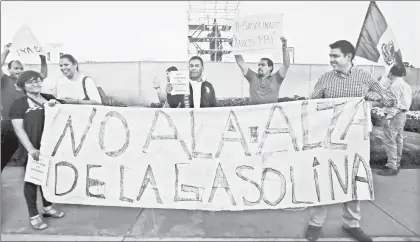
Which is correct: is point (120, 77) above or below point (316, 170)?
above

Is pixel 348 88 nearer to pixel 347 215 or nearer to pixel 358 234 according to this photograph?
pixel 347 215

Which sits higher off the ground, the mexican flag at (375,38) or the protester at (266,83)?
the mexican flag at (375,38)

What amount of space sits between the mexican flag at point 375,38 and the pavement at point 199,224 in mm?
1631

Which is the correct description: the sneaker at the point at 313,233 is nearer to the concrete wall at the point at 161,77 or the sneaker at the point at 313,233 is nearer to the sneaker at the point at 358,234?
the sneaker at the point at 358,234

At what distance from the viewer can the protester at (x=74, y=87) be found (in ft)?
11.6

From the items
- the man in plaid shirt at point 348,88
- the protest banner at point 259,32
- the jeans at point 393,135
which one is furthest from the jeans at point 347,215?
the jeans at point 393,135

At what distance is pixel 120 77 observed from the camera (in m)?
7.30

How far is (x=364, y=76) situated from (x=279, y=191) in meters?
1.30

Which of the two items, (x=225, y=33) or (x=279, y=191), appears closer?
(x=279, y=191)

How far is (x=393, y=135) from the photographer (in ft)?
16.8

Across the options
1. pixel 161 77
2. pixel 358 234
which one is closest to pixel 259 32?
pixel 358 234

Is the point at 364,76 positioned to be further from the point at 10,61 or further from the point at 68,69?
the point at 10,61

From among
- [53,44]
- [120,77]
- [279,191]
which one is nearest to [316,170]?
[279,191]

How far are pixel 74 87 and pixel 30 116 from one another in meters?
0.55
